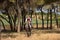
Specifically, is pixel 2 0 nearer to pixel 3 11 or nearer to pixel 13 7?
pixel 13 7

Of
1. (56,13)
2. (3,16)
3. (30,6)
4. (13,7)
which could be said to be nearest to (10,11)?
(13,7)

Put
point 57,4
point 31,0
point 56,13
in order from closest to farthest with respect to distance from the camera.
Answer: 1. point 31,0
2. point 57,4
3. point 56,13

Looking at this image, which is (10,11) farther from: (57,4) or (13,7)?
(57,4)

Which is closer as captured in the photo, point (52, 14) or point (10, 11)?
point (10, 11)

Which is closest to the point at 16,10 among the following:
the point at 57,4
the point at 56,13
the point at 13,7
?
the point at 13,7

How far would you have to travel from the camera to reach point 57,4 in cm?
2998

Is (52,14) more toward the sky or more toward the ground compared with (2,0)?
more toward the ground

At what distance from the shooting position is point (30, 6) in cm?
2598

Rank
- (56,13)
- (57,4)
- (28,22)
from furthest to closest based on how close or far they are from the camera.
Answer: (56,13), (57,4), (28,22)

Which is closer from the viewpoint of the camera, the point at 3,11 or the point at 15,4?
the point at 15,4

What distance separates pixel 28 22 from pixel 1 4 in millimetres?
8092

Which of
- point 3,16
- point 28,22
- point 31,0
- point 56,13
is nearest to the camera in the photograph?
point 28,22

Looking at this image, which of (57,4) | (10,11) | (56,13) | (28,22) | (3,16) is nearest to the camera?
(28,22)

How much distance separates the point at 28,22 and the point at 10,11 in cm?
797
